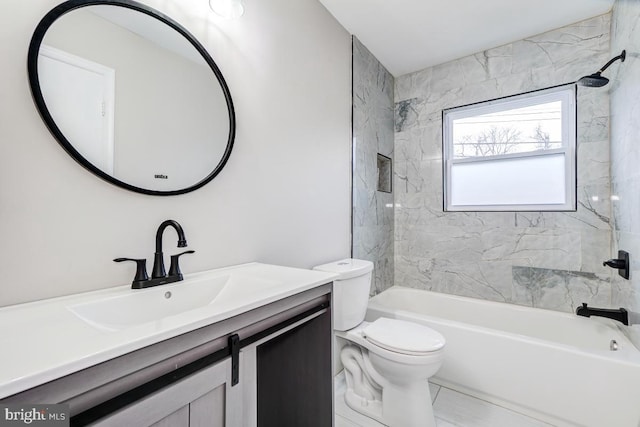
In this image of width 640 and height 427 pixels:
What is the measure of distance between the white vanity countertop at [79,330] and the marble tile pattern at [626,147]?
5.84 ft

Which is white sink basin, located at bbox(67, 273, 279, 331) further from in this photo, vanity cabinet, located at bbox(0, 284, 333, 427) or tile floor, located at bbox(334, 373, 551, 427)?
tile floor, located at bbox(334, 373, 551, 427)

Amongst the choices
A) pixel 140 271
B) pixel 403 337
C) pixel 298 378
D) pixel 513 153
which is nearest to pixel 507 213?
pixel 513 153

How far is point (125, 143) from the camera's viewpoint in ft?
3.29

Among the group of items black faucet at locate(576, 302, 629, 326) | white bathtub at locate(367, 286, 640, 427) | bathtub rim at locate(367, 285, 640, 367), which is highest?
black faucet at locate(576, 302, 629, 326)

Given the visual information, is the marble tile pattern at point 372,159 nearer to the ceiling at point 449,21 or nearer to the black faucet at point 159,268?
the ceiling at point 449,21

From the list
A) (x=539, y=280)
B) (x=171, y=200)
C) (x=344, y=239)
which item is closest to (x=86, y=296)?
(x=171, y=200)

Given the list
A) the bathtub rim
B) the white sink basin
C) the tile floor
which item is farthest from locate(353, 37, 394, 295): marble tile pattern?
the white sink basin

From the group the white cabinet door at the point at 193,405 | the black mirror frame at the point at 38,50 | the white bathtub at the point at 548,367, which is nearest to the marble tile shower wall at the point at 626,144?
the white bathtub at the point at 548,367

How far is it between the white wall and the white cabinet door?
506 mm

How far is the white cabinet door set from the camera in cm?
59

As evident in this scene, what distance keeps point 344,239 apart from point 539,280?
1.59 meters

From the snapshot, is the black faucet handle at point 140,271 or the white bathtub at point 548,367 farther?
the white bathtub at point 548,367

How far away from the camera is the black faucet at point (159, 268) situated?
966 millimetres

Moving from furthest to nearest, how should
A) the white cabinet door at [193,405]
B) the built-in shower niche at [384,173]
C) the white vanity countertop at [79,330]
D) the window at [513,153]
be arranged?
the built-in shower niche at [384,173] → the window at [513,153] → the white cabinet door at [193,405] → the white vanity countertop at [79,330]
